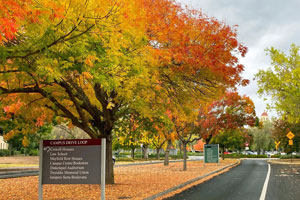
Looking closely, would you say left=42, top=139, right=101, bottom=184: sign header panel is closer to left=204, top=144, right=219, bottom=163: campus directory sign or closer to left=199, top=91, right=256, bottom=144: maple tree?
left=204, top=144, right=219, bottom=163: campus directory sign

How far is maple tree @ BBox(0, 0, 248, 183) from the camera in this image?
291 inches

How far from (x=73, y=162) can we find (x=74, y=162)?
1.0 inches

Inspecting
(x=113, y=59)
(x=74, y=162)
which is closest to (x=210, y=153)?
(x=74, y=162)

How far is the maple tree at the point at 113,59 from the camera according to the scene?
7391 millimetres

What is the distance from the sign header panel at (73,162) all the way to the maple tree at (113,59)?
1703 millimetres

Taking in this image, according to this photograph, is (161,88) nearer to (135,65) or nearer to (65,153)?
(135,65)

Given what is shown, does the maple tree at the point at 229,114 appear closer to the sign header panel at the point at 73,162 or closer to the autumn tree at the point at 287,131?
the autumn tree at the point at 287,131

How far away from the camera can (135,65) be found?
10266mm

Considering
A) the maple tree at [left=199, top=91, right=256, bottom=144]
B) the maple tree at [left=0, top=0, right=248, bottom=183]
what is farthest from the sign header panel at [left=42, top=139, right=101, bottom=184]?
the maple tree at [left=199, top=91, right=256, bottom=144]

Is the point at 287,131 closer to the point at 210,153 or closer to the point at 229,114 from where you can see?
the point at 229,114

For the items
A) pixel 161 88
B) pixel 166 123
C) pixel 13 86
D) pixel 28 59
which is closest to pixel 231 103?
pixel 166 123

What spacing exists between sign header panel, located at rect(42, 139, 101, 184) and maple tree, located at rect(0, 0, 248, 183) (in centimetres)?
170

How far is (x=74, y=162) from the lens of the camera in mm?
9211

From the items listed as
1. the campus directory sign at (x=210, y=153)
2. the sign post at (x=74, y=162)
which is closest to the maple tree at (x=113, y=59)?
the sign post at (x=74, y=162)
